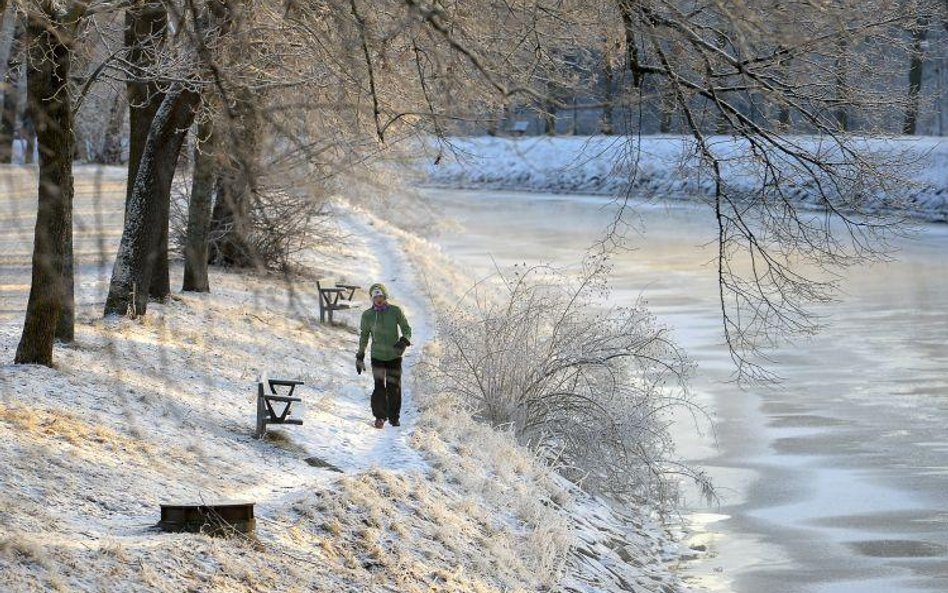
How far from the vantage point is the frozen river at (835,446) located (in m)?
15.3

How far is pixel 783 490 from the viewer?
59.6ft

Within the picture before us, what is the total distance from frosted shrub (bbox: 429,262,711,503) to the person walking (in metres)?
2.16

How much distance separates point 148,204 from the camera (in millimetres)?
18375

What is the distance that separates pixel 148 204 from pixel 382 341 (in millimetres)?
4240

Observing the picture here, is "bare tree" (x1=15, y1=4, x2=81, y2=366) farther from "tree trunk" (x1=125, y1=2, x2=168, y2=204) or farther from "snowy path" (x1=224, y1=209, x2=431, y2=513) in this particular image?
"snowy path" (x1=224, y1=209, x2=431, y2=513)

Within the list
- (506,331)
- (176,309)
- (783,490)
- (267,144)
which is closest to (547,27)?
(267,144)

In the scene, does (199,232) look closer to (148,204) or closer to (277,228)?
(148,204)

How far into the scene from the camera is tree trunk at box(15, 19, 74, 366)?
46.0 ft

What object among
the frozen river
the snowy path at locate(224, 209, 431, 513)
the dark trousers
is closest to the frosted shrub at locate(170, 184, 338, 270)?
the snowy path at locate(224, 209, 431, 513)

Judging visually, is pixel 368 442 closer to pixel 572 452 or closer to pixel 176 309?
pixel 572 452

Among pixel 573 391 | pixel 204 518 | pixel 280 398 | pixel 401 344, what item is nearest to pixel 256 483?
pixel 280 398

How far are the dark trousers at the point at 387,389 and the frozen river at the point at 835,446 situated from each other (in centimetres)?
299

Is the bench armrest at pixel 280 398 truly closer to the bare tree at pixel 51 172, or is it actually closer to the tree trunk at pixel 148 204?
the bare tree at pixel 51 172

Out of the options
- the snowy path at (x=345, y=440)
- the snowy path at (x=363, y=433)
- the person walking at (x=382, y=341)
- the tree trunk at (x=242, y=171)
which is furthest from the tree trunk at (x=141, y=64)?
the snowy path at (x=363, y=433)
